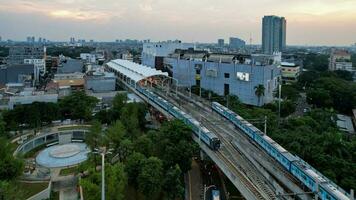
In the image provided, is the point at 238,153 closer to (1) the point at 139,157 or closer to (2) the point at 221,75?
(1) the point at 139,157

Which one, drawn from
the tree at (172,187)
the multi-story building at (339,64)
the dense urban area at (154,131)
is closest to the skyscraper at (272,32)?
the multi-story building at (339,64)

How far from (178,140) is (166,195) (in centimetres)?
696

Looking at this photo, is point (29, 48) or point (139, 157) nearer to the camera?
point (139, 157)

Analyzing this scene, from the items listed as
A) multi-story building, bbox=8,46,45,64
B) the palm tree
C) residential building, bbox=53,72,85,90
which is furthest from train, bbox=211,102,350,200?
multi-story building, bbox=8,46,45,64

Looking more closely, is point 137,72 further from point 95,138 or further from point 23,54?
point 23,54

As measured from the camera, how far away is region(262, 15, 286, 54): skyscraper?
18725 cm

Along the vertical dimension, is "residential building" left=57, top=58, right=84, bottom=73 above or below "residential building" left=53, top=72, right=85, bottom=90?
above

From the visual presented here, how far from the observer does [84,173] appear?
29875 millimetres

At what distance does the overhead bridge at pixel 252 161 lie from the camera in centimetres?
2303

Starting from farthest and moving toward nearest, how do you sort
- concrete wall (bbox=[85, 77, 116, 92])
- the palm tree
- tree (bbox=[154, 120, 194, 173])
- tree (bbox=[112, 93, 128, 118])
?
concrete wall (bbox=[85, 77, 116, 92]) → the palm tree → tree (bbox=[112, 93, 128, 118]) → tree (bbox=[154, 120, 194, 173])

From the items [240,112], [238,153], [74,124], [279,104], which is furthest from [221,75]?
[238,153]

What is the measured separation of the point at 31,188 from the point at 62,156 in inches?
338

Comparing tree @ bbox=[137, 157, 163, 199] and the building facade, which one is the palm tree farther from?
tree @ bbox=[137, 157, 163, 199]

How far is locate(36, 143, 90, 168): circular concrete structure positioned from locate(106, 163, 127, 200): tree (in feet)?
41.9
